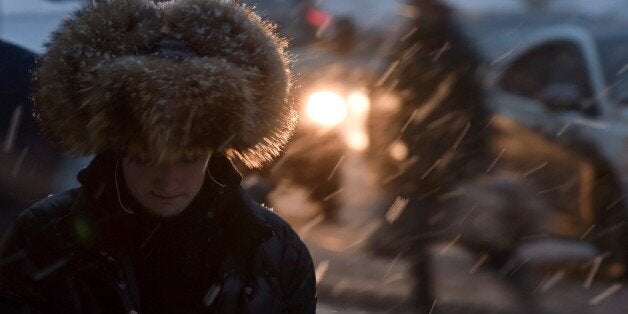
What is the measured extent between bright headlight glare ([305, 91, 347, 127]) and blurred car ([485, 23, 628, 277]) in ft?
4.26

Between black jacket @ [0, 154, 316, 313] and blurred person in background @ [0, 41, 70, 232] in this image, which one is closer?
black jacket @ [0, 154, 316, 313]

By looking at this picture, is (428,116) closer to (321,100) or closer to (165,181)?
(321,100)

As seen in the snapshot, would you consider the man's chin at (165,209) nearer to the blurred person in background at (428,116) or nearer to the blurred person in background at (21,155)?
the blurred person in background at (21,155)

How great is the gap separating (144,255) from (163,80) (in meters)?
0.46

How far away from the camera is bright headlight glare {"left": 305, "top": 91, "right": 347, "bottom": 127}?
8508mm

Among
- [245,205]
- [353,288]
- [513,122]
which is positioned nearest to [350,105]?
[513,122]

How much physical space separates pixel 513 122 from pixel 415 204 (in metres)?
1.57

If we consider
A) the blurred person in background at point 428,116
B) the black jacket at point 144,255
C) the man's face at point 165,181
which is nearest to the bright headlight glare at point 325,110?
the blurred person in background at point 428,116

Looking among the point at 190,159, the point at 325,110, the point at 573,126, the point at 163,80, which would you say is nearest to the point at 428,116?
the point at 573,126

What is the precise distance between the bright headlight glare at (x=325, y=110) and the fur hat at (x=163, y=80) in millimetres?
5657

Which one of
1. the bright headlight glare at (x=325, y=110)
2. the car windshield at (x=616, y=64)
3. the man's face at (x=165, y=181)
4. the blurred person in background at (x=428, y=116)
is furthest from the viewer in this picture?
the bright headlight glare at (x=325, y=110)

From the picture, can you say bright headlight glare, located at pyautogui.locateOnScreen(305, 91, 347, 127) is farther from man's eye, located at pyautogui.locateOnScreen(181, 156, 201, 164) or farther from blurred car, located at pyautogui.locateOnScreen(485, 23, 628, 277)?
man's eye, located at pyautogui.locateOnScreen(181, 156, 201, 164)

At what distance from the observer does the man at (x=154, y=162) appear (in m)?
2.54

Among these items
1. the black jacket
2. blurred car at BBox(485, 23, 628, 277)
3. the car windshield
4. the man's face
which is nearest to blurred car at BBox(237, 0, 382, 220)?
blurred car at BBox(485, 23, 628, 277)
